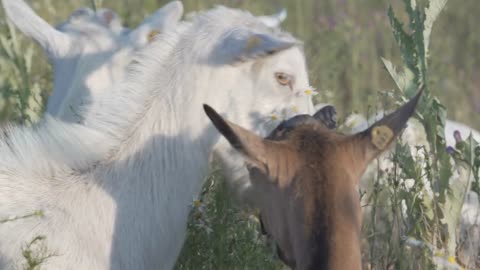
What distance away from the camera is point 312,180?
3926 mm

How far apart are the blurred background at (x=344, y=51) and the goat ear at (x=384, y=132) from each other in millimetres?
3127

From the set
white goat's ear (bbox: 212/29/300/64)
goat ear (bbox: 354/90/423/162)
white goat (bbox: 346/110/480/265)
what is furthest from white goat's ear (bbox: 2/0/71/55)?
goat ear (bbox: 354/90/423/162)

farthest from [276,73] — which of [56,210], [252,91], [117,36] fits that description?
[117,36]

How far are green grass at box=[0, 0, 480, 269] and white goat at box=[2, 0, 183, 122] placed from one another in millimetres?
312

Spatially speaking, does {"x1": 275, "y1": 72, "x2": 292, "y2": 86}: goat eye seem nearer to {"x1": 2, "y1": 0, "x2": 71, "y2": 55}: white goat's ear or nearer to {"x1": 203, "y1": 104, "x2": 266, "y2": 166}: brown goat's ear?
{"x1": 203, "y1": 104, "x2": 266, "y2": 166}: brown goat's ear

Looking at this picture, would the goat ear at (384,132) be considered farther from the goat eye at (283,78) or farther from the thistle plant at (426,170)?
the thistle plant at (426,170)

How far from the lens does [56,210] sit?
4.40 m

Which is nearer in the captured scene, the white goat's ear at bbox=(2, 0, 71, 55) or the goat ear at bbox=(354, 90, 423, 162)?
the goat ear at bbox=(354, 90, 423, 162)

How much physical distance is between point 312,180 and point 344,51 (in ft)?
23.0

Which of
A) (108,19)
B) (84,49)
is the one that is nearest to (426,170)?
(84,49)

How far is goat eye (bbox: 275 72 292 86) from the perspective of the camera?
469 centimetres

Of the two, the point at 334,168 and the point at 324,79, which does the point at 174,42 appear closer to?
the point at 334,168

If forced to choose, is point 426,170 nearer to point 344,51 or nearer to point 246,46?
point 246,46

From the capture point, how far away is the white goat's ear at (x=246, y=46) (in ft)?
14.7
